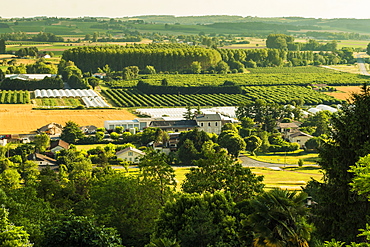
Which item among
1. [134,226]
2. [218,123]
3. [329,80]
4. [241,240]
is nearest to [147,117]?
[218,123]

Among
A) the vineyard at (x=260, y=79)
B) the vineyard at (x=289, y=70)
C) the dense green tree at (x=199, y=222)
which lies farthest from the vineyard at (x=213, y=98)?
the dense green tree at (x=199, y=222)

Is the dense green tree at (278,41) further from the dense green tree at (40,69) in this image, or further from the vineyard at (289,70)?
the dense green tree at (40,69)

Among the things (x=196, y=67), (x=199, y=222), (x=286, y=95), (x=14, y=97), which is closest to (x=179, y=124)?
(x=286, y=95)

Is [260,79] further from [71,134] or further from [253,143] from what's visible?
[71,134]

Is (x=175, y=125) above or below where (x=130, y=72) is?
above

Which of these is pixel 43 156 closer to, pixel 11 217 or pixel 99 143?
pixel 99 143

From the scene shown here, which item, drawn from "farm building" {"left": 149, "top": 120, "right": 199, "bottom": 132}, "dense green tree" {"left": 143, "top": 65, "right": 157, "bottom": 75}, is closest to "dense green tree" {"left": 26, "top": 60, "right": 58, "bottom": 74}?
"dense green tree" {"left": 143, "top": 65, "right": 157, "bottom": 75}
